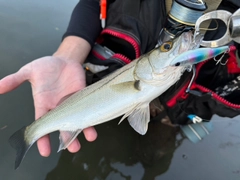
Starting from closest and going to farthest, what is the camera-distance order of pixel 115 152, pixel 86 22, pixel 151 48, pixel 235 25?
1. pixel 235 25
2. pixel 151 48
3. pixel 86 22
4. pixel 115 152

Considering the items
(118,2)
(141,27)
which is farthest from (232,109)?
(118,2)

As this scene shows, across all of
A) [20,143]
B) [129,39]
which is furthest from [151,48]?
[20,143]

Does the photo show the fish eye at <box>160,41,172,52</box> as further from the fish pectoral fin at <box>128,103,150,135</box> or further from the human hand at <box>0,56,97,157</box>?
the human hand at <box>0,56,97,157</box>

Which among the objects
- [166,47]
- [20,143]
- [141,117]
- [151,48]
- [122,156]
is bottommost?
[122,156]

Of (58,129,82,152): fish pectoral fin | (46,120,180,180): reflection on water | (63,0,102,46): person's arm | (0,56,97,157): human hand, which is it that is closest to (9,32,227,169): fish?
(58,129,82,152): fish pectoral fin

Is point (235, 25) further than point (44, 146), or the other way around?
point (44, 146)

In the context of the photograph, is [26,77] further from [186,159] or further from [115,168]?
[186,159]

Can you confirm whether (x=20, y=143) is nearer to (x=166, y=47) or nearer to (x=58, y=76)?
(x=58, y=76)

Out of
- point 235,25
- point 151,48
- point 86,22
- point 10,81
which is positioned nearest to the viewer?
point 235,25

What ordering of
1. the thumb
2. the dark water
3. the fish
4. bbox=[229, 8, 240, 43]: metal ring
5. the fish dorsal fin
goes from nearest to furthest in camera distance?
1. bbox=[229, 8, 240, 43]: metal ring
2. the fish
3. the fish dorsal fin
4. the thumb
5. the dark water
